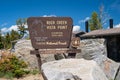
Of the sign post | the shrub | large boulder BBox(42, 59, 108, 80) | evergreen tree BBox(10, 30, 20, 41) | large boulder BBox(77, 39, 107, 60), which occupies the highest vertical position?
evergreen tree BBox(10, 30, 20, 41)

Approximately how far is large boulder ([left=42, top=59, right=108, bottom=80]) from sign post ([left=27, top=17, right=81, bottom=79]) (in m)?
3.70

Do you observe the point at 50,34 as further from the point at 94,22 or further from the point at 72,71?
the point at 94,22

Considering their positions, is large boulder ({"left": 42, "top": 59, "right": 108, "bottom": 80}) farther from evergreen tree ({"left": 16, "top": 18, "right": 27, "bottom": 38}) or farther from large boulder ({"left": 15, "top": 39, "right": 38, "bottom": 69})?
evergreen tree ({"left": 16, "top": 18, "right": 27, "bottom": 38})

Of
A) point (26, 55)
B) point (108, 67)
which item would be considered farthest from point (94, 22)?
point (108, 67)

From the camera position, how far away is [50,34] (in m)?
10.4

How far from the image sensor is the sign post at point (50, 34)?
10172 mm

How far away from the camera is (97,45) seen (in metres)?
13.5

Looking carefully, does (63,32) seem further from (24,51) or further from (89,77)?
(89,77)

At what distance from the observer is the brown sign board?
10180 millimetres

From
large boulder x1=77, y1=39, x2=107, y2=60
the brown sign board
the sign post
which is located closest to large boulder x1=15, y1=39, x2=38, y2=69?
large boulder x1=77, y1=39, x2=107, y2=60

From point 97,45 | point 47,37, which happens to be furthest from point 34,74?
point 97,45

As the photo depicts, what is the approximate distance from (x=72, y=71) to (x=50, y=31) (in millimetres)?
4847

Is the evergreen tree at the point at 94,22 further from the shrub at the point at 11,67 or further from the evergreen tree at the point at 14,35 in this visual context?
the shrub at the point at 11,67

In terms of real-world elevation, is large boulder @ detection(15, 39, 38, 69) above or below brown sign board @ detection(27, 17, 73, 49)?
below
